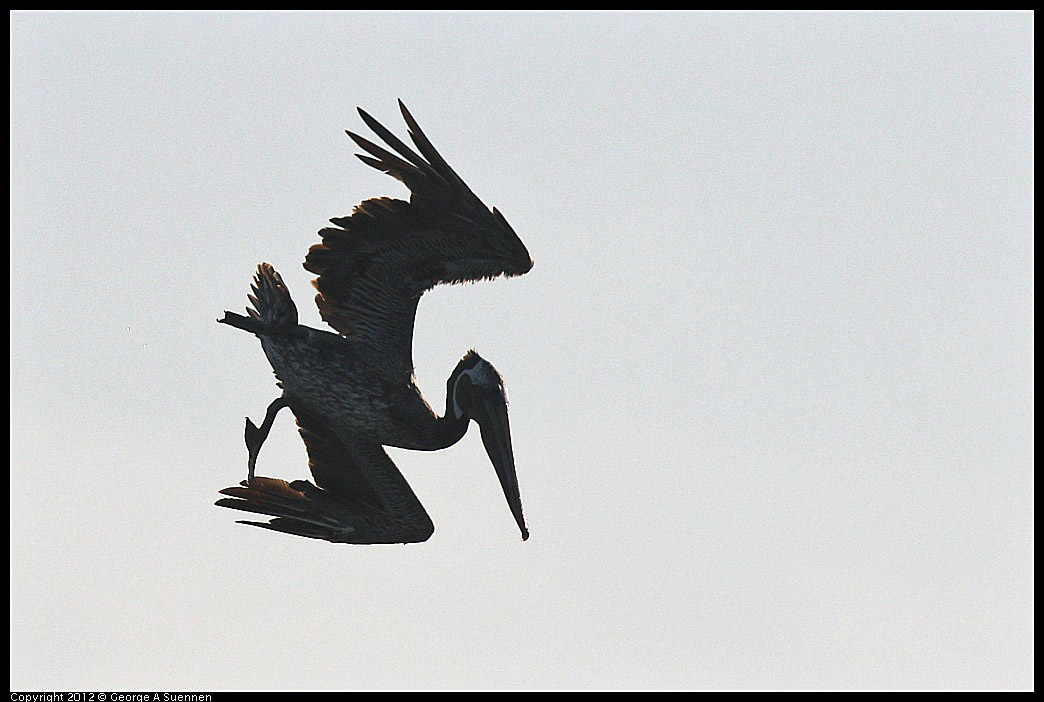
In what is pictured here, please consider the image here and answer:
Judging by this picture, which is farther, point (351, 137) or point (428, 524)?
point (428, 524)

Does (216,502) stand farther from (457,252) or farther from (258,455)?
(457,252)

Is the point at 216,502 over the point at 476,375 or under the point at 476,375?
under

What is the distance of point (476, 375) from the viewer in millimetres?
18359

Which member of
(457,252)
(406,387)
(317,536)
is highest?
(457,252)

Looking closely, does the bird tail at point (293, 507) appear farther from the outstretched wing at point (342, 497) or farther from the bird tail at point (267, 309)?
the bird tail at point (267, 309)

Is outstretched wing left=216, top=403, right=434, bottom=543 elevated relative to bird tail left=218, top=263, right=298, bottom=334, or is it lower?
lower

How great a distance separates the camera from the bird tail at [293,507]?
60.1ft

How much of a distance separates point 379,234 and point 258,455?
2219mm

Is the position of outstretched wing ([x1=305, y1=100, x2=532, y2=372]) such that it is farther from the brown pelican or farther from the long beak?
the long beak

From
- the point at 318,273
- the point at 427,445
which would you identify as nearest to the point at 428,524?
the point at 427,445

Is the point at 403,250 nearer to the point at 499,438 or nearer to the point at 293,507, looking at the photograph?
the point at 499,438

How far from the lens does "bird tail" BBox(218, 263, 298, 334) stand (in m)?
17.7

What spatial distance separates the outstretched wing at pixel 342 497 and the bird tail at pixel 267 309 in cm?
89

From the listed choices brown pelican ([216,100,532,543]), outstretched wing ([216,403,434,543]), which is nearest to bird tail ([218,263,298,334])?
brown pelican ([216,100,532,543])
